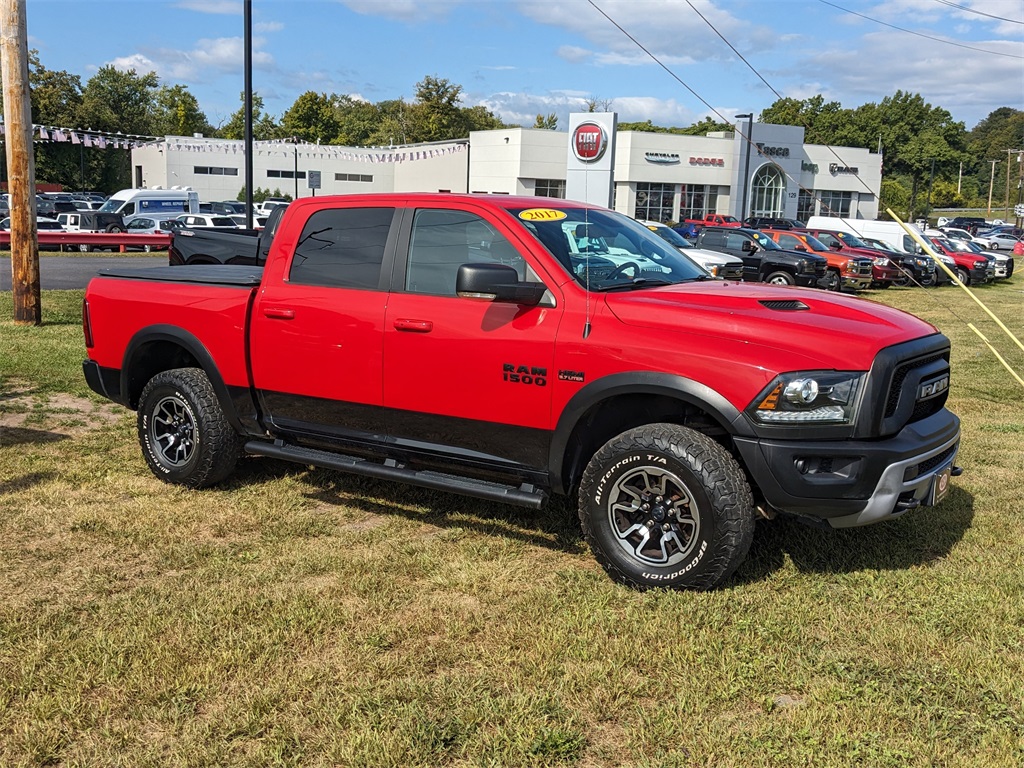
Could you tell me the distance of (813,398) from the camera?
4.09 meters

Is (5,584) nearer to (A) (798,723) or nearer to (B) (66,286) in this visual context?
(A) (798,723)

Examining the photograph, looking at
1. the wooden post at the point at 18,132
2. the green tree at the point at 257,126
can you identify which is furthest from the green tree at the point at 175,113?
the wooden post at the point at 18,132

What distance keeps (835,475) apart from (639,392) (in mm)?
958

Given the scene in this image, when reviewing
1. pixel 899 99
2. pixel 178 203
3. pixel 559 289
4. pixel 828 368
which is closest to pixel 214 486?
pixel 559 289

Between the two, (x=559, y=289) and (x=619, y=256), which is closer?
(x=559, y=289)

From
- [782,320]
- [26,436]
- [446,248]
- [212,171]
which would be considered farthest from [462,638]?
[212,171]

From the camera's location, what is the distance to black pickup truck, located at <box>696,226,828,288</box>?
2328 centimetres

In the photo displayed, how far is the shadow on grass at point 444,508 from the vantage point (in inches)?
213

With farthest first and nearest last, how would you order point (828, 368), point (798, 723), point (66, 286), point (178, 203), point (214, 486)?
point (178, 203) < point (66, 286) < point (214, 486) < point (828, 368) < point (798, 723)

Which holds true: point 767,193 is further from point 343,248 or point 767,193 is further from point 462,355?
point 462,355

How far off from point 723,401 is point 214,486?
364 centimetres

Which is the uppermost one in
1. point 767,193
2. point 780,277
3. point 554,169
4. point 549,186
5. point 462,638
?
point 554,169

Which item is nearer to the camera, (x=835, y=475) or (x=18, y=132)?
(x=835, y=475)

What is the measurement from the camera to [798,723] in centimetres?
337
